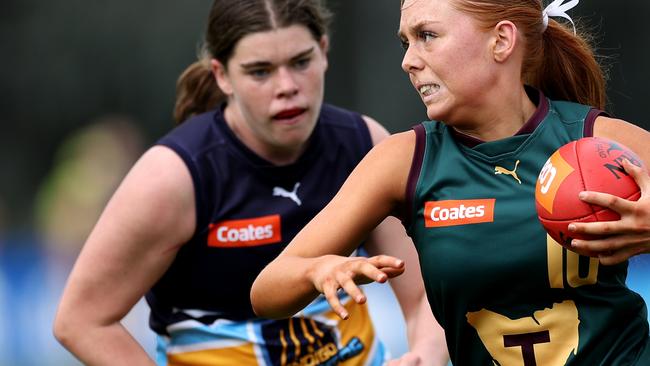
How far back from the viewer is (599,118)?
11.0ft

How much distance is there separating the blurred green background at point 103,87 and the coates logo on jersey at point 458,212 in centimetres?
664

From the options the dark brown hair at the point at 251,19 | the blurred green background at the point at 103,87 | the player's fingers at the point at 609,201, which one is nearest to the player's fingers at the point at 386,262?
the player's fingers at the point at 609,201

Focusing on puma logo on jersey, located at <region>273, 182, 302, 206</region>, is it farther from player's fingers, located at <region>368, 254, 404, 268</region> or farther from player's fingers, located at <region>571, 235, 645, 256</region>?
player's fingers, located at <region>571, 235, 645, 256</region>

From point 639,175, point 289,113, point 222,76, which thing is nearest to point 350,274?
point 639,175

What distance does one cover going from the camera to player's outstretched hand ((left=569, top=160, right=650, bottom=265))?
2967 mm

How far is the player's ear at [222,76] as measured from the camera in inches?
181

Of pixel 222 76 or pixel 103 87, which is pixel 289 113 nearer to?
pixel 222 76

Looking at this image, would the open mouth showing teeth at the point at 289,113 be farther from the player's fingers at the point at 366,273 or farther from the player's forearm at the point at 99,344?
the player's fingers at the point at 366,273

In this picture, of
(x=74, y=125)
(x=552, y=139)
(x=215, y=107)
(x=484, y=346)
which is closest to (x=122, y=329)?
(x=215, y=107)

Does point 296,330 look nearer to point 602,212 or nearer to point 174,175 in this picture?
point 174,175

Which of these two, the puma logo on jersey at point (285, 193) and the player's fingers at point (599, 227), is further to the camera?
the puma logo on jersey at point (285, 193)

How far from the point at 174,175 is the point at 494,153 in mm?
1327

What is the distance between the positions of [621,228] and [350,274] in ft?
2.15

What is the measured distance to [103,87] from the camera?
11812 mm
